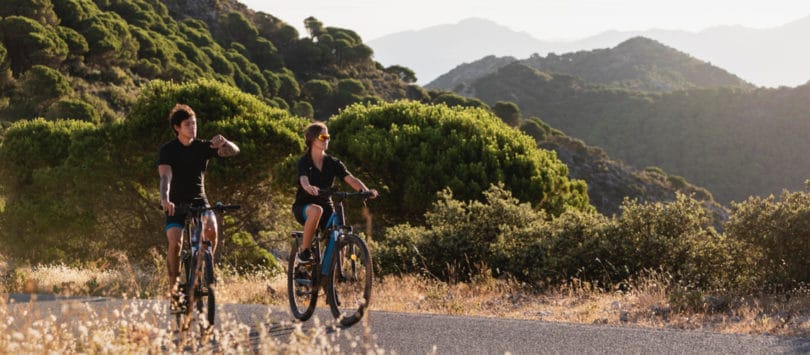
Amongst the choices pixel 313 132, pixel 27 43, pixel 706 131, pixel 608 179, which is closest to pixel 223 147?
pixel 313 132

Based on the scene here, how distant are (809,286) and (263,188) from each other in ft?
52.2

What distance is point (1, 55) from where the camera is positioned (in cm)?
4119

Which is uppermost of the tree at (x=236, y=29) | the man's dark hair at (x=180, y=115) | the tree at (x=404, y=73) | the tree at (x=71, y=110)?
the tree at (x=236, y=29)

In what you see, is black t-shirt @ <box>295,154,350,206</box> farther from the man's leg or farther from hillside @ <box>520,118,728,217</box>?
hillside @ <box>520,118,728,217</box>

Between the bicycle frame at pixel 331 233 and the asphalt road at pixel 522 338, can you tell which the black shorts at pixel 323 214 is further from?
the asphalt road at pixel 522 338

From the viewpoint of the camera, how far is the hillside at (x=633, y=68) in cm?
13400

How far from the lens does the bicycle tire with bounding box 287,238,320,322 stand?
710 centimetres

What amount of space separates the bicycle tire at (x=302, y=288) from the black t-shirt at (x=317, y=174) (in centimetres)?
47

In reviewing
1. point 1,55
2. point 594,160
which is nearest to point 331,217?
point 1,55

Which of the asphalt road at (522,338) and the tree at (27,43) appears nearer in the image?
the asphalt road at (522,338)

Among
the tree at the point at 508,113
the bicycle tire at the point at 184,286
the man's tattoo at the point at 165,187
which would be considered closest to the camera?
the bicycle tire at the point at 184,286

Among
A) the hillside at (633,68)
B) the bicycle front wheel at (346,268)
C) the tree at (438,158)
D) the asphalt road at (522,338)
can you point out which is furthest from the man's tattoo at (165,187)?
the hillside at (633,68)

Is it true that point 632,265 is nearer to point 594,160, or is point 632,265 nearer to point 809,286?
point 809,286

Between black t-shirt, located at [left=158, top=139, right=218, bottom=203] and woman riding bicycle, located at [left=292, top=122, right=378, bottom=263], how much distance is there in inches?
37.0
